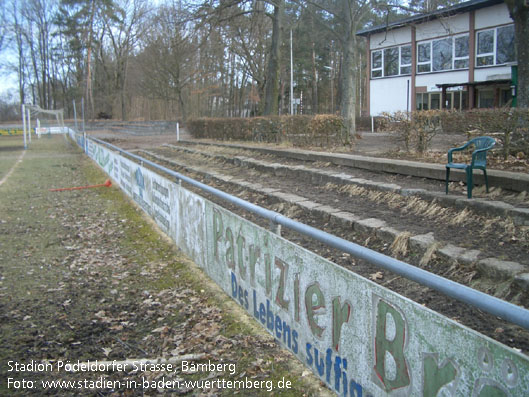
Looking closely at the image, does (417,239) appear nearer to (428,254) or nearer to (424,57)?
(428,254)

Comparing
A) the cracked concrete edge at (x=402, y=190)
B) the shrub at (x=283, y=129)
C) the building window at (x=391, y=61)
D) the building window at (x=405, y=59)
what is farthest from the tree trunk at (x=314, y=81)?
the cracked concrete edge at (x=402, y=190)

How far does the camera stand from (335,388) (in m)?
3.02

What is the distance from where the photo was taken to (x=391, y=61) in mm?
33156

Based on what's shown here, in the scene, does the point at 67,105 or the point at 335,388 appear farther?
the point at 67,105

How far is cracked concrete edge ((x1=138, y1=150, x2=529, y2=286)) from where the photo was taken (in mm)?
4355

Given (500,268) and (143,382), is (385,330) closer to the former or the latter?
(143,382)

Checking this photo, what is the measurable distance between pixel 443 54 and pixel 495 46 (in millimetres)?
3600

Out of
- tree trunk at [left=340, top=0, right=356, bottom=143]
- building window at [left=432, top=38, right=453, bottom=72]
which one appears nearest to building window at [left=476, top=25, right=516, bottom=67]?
building window at [left=432, top=38, right=453, bottom=72]

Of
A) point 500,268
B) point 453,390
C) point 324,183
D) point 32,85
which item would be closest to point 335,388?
point 453,390

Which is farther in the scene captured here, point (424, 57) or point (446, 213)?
point (424, 57)

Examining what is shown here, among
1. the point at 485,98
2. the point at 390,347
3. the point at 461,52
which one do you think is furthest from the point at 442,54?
the point at 390,347

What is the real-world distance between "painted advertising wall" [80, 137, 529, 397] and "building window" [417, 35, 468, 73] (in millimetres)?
Result: 27714

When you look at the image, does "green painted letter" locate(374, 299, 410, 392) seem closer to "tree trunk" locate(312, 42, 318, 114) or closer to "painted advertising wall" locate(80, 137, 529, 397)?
"painted advertising wall" locate(80, 137, 529, 397)

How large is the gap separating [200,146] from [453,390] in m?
19.2
